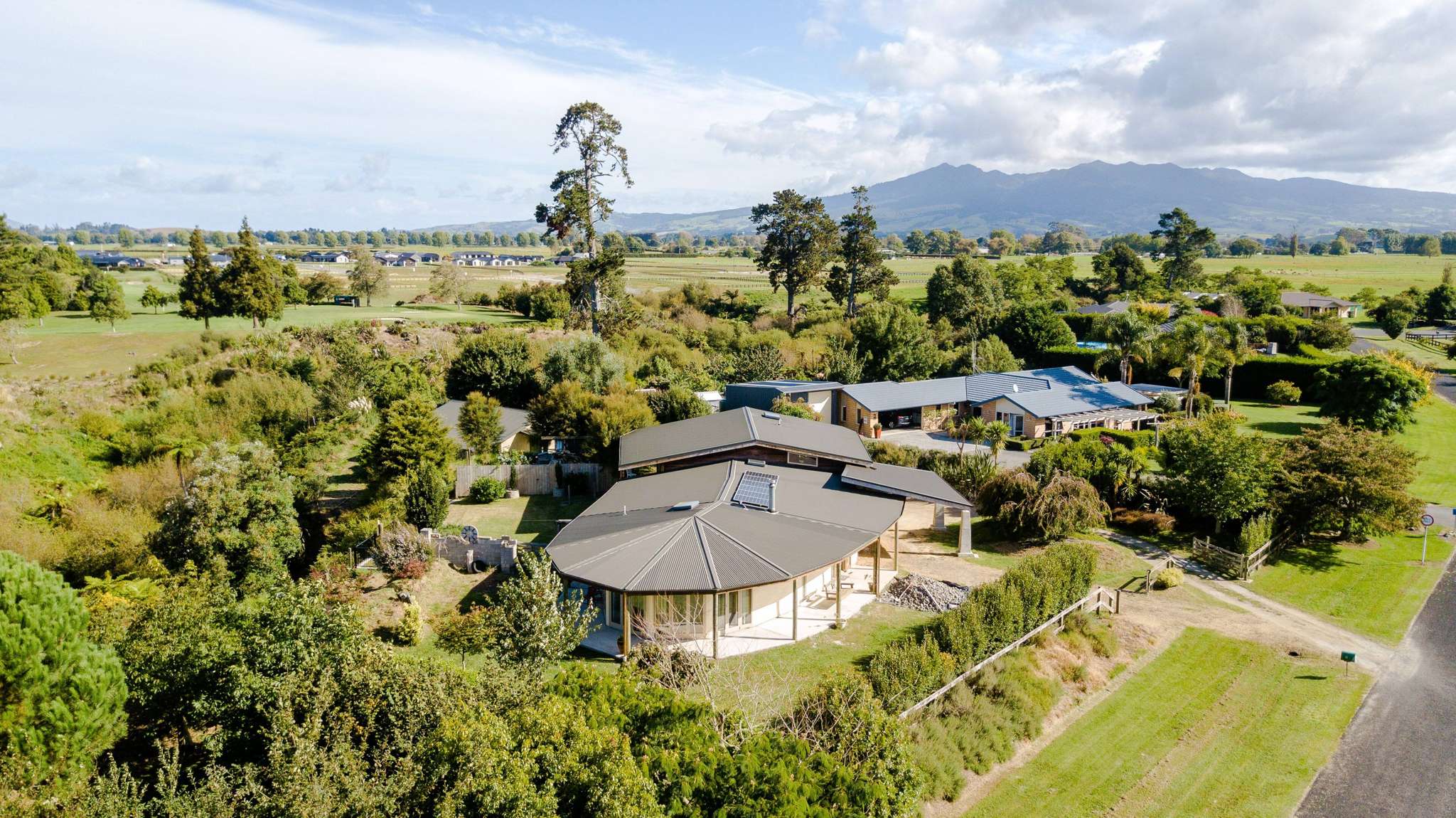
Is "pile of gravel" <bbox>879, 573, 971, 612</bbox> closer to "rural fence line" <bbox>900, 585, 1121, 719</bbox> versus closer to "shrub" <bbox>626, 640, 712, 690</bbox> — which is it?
"rural fence line" <bbox>900, 585, 1121, 719</bbox>

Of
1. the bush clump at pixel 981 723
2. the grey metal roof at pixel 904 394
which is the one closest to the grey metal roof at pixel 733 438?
the grey metal roof at pixel 904 394

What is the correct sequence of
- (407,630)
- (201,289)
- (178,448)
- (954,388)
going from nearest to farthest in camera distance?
1. (407,630)
2. (178,448)
3. (201,289)
4. (954,388)

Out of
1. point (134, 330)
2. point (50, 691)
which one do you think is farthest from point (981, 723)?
point (134, 330)

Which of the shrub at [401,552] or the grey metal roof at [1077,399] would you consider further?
the grey metal roof at [1077,399]

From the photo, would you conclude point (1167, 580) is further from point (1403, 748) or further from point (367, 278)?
point (367, 278)

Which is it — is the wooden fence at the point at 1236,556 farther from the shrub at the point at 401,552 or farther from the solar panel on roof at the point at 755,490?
the shrub at the point at 401,552

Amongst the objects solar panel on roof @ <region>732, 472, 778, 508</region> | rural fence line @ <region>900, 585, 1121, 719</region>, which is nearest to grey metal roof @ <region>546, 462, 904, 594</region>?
solar panel on roof @ <region>732, 472, 778, 508</region>
